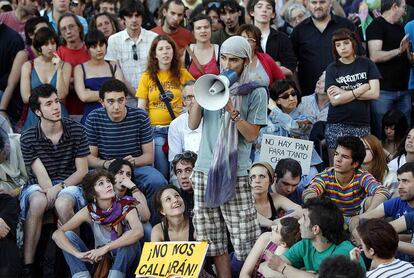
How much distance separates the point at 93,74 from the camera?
430 inches

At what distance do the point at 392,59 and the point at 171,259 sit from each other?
4286 millimetres

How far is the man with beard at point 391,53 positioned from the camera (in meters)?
11.6

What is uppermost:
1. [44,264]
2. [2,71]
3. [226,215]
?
[2,71]

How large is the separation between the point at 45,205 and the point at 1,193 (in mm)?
393

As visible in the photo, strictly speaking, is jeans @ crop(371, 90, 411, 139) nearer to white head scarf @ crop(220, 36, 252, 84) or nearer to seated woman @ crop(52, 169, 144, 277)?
seated woman @ crop(52, 169, 144, 277)

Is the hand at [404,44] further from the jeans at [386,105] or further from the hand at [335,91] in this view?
the hand at [335,91]

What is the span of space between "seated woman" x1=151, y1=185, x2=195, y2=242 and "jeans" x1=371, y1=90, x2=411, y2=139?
10.3 feet

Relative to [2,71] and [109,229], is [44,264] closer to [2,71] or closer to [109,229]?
[109,229]

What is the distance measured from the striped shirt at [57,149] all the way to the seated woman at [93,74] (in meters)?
1.06

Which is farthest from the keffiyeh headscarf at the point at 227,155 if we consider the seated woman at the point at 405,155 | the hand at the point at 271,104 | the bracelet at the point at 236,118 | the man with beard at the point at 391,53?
the man with beard at the point at 391,53

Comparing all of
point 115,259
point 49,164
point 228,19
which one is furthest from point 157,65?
point 115,259

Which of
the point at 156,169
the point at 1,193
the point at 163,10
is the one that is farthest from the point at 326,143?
the point at 1,193

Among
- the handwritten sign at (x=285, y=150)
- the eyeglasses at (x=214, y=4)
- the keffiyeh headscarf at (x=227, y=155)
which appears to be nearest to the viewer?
the keffiyeh headscarf at (x=227, y=155)

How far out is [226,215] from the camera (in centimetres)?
803
